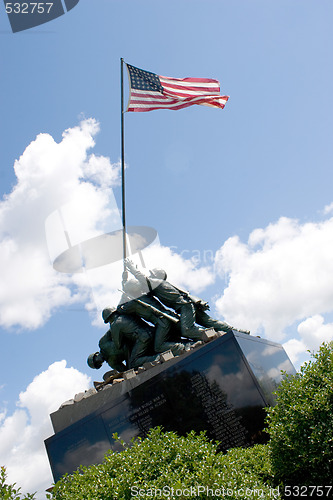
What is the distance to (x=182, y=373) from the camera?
8.80 metres

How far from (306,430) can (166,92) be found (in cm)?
1023

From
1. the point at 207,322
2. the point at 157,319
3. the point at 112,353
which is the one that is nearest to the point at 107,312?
the point at 112,353

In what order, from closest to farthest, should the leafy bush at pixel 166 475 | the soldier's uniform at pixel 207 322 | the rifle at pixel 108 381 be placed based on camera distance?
the leafy bush at pixel 166 475, the rifle at pixel 108 381, the soldier's uniform at pixel 207 322

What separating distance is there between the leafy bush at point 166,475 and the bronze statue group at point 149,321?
478 centimetres

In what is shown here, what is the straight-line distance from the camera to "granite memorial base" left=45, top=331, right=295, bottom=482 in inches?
317

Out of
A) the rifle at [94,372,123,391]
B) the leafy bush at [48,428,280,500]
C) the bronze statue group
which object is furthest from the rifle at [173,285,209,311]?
the leafy bush at [48,428,280,500]

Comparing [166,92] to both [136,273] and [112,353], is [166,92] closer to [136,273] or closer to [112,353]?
[136,273]

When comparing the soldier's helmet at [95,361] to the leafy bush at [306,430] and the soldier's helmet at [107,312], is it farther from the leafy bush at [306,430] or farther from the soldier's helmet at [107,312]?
the leafy bush at [306,430]

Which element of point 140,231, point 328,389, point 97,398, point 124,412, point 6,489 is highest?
point 140,231

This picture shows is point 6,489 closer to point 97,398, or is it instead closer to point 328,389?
point 328,389

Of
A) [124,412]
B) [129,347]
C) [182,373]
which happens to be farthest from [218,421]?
[129,347]

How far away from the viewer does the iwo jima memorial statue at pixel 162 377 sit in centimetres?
820

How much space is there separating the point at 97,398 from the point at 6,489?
206 inches

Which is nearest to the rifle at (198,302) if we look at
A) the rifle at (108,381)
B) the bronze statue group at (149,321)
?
the bronze statue group at (149,321)
